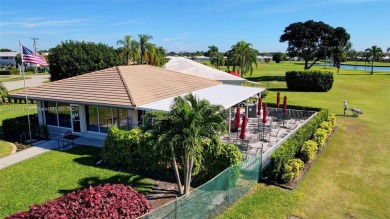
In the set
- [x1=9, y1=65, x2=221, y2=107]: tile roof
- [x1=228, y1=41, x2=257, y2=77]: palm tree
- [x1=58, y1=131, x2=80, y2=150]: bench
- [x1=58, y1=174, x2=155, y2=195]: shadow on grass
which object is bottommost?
[x1=58, y1=174, x2=155, y2=195]: shadow on grass

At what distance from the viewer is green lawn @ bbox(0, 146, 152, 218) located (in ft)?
39.0

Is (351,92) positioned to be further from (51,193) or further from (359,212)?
(51,193)

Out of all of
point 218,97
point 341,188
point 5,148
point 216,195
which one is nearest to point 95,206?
point 216,195

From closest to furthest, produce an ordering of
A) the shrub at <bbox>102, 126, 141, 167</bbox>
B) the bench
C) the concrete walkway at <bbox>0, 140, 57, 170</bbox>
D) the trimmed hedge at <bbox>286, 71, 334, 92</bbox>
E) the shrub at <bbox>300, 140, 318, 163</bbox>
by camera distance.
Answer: the shrub at <bbox>102, 126, 141, 167</bbox> → the shrub at <bbox>300, 140, 318, 163</bbox> → the concrete walkway at <bbox>0, 140, 57, 170</bbox> → the bench → the trimmed hedge at <bbox>286, 71, 334, 92</bbox>

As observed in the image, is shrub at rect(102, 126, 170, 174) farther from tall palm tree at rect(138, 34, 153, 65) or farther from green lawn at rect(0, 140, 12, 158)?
tall palm tree at rect(138, 34, 153, 65)

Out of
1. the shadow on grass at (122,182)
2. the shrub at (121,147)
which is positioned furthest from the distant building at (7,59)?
the shadow on grass at (122,182)

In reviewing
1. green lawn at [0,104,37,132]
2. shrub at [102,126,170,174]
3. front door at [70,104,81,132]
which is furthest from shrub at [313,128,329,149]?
green lawn at [0,104,37,132]

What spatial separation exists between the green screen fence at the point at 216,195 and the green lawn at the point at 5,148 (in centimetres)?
1340

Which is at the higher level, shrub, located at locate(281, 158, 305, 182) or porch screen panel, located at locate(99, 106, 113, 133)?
porch screen panel, located at locate(99, 106, 113, 133)

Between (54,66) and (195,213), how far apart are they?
32113 millimetres

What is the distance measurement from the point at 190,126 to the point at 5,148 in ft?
46.8

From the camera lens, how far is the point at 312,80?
149ft

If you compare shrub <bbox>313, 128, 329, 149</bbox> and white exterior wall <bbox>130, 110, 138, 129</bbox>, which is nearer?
shrub <bbox>313, 128, 329, 149</bbox>

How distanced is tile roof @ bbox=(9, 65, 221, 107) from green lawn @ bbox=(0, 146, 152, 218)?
4.03 m
